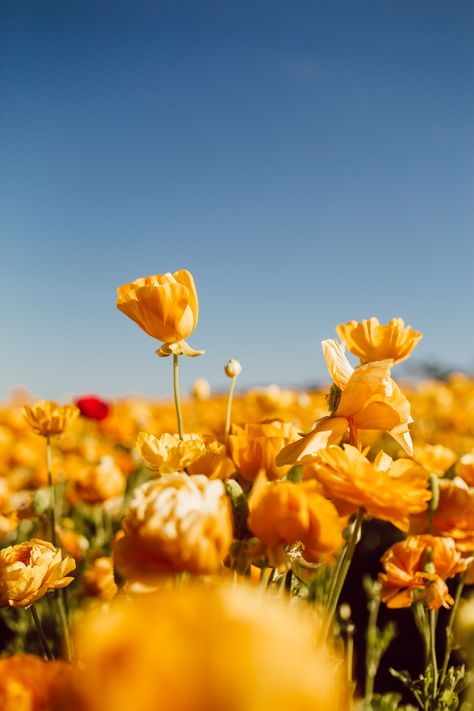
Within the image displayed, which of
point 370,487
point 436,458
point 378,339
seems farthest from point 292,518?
point 436,458

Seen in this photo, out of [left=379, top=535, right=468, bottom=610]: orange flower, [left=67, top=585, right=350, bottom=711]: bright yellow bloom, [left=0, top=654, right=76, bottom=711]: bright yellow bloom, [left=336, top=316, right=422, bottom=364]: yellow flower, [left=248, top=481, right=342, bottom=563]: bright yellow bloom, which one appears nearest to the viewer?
[left=67, top=585, right=350, bottom=711]: bright yellow bloom

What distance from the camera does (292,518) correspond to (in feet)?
1.60

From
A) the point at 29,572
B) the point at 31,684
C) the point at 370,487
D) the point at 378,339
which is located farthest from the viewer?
the point at 378,339

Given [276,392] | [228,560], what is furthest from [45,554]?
[276,392]

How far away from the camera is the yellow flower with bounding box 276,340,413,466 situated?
0.65 metres

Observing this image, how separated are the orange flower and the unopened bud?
35cm

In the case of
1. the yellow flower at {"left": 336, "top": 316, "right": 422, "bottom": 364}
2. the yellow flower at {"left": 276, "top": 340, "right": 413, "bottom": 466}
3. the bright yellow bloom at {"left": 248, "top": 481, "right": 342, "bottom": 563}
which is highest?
the yellow flower at {"left": 336, "top": 316, "right": 422, "bottom": 364}

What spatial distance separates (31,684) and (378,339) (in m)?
0.68

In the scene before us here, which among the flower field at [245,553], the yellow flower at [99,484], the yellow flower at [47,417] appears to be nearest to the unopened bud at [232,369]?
the flower field at [245,553]

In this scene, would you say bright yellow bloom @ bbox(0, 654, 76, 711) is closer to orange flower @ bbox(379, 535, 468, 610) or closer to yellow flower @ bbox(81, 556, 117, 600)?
orange flower @ bbox(379, 535, 468, 610)

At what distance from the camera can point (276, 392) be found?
68.4 inches

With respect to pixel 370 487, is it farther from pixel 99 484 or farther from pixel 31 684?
pixel 99 484

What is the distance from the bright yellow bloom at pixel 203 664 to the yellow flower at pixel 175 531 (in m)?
0.16

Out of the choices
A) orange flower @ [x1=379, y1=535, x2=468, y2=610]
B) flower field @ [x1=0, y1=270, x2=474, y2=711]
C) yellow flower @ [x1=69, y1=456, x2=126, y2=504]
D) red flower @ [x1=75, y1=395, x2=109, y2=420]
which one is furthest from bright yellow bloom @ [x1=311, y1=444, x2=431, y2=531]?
red flower @ [x1=75, y1=395, x2=109, y2=420]
